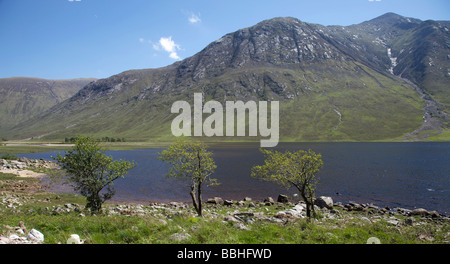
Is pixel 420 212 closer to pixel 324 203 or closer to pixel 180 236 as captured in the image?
pixel 324 203

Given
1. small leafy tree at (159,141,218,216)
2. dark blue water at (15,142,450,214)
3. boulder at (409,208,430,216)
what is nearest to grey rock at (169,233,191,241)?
small leafy tree at (159,141,218,216)

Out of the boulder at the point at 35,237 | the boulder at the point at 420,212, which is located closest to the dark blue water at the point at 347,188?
the boulder at the point at 420,212

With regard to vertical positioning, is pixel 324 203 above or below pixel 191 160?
below

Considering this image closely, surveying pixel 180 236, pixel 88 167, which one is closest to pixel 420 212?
pixel 180 236

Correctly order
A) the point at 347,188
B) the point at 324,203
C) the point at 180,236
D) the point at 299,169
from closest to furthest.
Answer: the point at 180,236
the point at 299,169
the point at 324,203
the point at 347,188

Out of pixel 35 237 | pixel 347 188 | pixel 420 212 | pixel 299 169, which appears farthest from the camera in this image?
pixel 347 188

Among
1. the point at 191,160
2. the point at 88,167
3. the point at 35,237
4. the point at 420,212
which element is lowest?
the point at 420,212

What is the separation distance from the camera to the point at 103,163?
28547 millimetres

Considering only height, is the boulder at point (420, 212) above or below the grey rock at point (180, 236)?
below

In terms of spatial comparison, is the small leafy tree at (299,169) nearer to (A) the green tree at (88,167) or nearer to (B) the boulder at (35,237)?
(A) the green tree at (88,167)
